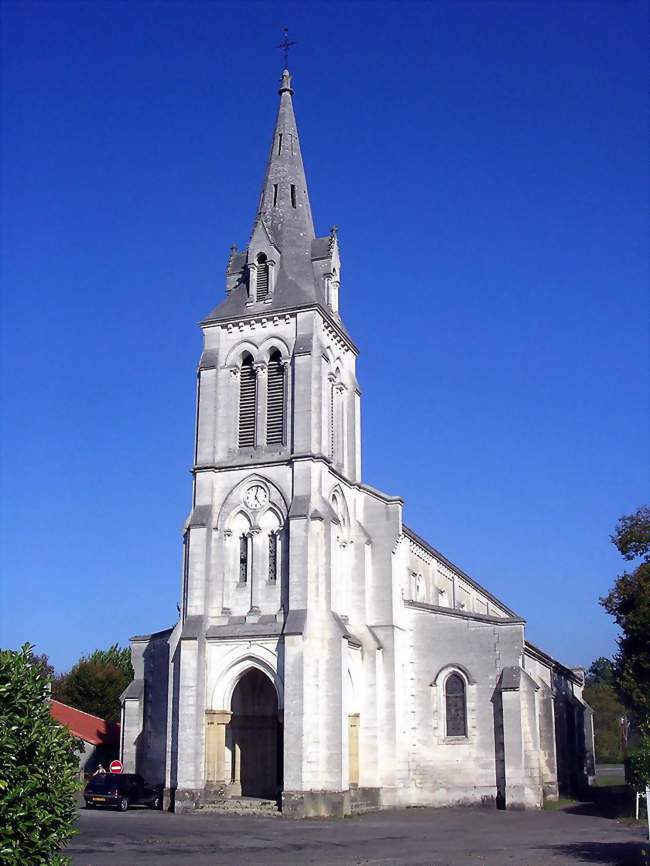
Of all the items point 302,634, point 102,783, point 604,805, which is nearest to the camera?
point 302,634

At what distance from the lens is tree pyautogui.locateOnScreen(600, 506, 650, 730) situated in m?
37.4

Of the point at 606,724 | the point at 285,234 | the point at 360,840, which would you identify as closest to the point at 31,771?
the point at 360,840

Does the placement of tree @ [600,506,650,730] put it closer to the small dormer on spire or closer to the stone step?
the stone step

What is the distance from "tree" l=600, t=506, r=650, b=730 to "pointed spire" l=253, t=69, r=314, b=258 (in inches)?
757

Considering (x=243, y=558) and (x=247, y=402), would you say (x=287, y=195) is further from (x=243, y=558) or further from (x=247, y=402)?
(x=243, y=558)

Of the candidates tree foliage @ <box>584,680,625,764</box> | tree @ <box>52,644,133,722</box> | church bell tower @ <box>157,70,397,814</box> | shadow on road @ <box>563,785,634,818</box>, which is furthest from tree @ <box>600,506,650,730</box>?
tree foliage @ <box>584,680,625,764</box>

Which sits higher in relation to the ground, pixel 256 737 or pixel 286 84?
pixel 286 84

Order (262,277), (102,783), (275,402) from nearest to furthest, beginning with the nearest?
(102,783) < (275,402) < (262,277)

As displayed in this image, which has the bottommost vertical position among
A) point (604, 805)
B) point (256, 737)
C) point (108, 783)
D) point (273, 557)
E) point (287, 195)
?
point (604, 805)

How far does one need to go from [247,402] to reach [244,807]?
16519mm

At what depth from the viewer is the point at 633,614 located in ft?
124

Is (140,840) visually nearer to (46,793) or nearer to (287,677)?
(287,677)

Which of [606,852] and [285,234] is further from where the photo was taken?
[285,234]

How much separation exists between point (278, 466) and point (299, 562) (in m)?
4.50
